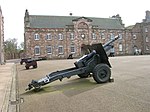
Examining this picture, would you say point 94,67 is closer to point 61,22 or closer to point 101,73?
point 101,73

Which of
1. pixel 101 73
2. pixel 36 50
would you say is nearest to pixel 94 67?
pixel 101 73

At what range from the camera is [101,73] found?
1229cm

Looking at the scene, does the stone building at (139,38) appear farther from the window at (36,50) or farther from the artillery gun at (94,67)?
the artillery gun at (94,67)

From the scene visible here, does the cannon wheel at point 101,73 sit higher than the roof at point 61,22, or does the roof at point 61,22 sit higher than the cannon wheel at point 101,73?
the roof at point 61,22

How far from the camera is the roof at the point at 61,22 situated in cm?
6285

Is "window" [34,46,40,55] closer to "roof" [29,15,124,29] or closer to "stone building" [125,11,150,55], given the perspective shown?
"roof" [29,15,124,29]

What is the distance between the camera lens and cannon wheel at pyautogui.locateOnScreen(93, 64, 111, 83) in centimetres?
1205

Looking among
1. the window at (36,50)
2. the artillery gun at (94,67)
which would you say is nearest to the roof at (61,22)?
the window at (36,50)

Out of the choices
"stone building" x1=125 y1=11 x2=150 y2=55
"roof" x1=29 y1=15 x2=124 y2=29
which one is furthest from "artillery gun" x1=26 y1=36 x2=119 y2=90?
"stone building" x1=125 y1=11 x2=150 y2=55

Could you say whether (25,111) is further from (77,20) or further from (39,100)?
(77,20)

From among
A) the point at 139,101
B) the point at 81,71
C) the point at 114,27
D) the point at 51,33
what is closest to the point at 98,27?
the point at 114,27

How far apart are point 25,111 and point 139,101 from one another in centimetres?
335

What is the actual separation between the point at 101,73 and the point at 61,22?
54349 millimetres

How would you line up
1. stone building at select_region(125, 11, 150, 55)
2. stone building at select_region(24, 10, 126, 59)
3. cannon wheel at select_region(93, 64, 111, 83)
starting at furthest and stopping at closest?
stone building at select_region(125, 11, 150, 55) < stone building at select_region(24, 10, 126, 59) < cannon wheel at select_region(93, 64, 111, 83)
